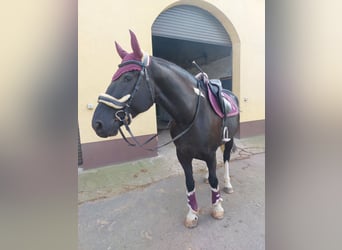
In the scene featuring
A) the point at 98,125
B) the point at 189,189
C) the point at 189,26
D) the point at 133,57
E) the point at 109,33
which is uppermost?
the point at 189,26

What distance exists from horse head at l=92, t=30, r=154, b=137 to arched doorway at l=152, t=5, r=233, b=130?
854 mm

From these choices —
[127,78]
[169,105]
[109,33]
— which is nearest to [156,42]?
[109,33]

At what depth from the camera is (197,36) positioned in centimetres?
431

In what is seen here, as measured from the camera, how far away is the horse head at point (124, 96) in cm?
117

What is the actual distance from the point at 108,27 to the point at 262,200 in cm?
362

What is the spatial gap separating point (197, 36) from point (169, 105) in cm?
347

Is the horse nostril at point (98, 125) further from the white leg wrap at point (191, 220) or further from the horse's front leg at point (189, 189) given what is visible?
the white leg wrap at point (191, 220)

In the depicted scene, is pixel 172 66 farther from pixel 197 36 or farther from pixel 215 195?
pixel 197 36

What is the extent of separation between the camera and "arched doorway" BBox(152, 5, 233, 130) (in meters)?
3.91

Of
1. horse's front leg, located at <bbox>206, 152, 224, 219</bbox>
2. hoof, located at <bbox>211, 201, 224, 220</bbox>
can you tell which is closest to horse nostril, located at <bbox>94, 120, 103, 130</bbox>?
horse's front leg, located at <bbox>206, 152, 224, 219</bbox>

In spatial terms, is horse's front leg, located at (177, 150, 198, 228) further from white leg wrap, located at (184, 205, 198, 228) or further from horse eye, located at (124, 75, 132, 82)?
horse eye, located at (124, 75, 132, 82)

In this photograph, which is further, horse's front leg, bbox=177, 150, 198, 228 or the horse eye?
horse's front leg, bbox=177, 150, 198, 228

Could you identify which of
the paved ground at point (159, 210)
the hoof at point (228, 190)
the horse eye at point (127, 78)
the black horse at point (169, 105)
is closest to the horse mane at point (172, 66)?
the black horse at point (169, 105)
